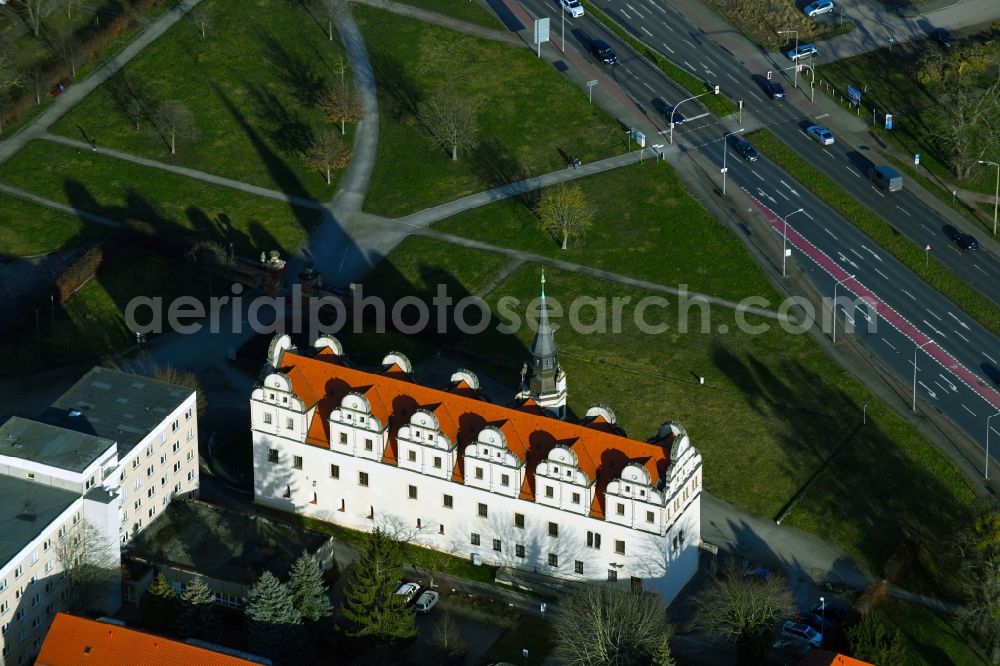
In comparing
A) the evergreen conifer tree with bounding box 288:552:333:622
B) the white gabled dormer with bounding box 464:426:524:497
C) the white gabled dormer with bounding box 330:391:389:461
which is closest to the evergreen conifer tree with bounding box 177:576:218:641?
the evergreen conifer tree with bounding box 288:552:333:622

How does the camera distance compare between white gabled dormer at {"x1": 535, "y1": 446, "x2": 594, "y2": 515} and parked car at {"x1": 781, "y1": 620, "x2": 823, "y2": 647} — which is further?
white gabled dormer at {"x1": 535, "y1": 446, "x2": 594, "y2": 515}

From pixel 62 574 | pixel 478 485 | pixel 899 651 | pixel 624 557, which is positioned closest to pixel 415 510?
pixel 478 485

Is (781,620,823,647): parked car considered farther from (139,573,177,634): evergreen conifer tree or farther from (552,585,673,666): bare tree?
(139,573,177,634): evergreen conifer tree

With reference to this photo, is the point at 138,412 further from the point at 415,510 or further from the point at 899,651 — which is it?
the point at 899,651

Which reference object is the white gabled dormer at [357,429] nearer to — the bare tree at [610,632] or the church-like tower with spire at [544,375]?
the church-like tower with spire at [544,375]

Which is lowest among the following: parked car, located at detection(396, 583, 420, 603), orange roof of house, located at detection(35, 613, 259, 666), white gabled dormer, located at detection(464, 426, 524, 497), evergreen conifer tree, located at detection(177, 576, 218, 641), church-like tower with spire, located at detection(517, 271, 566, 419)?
parked car, located at detection(396, 583, 420, 603)

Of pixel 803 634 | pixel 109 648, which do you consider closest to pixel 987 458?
pixel 803 634
